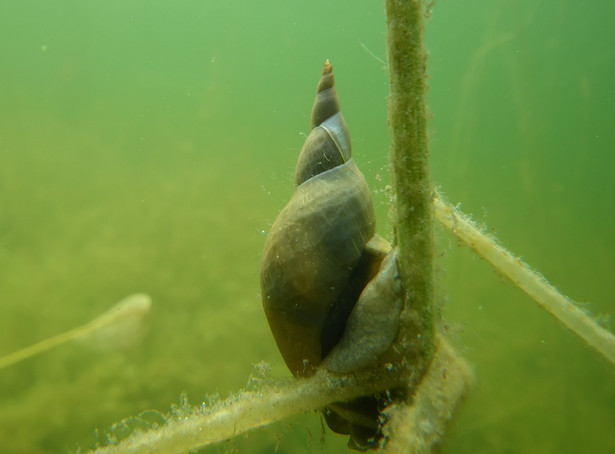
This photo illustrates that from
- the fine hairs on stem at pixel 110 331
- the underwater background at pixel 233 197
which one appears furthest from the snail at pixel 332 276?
the fine hairs on stem at pixel 110 331

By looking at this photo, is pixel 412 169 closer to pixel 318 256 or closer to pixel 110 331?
pixel 318 256

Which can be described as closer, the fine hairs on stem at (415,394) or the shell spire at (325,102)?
the fine hairs on stem at (415,394)

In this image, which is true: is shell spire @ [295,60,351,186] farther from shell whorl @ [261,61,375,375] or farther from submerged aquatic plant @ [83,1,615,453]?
submerged aquatic plant @ [83,1,615,453]

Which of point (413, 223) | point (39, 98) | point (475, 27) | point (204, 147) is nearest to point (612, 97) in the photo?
point (475, 27)

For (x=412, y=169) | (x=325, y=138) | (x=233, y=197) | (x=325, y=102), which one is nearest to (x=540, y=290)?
(x=412, y=169)

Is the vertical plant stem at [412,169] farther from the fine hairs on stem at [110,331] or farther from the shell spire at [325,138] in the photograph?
the fine hairs on stem at [110,331]

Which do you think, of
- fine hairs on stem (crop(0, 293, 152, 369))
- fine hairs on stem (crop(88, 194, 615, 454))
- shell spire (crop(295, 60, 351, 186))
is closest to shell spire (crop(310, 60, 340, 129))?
shell spire (crop(295, 60, 351, 186))
